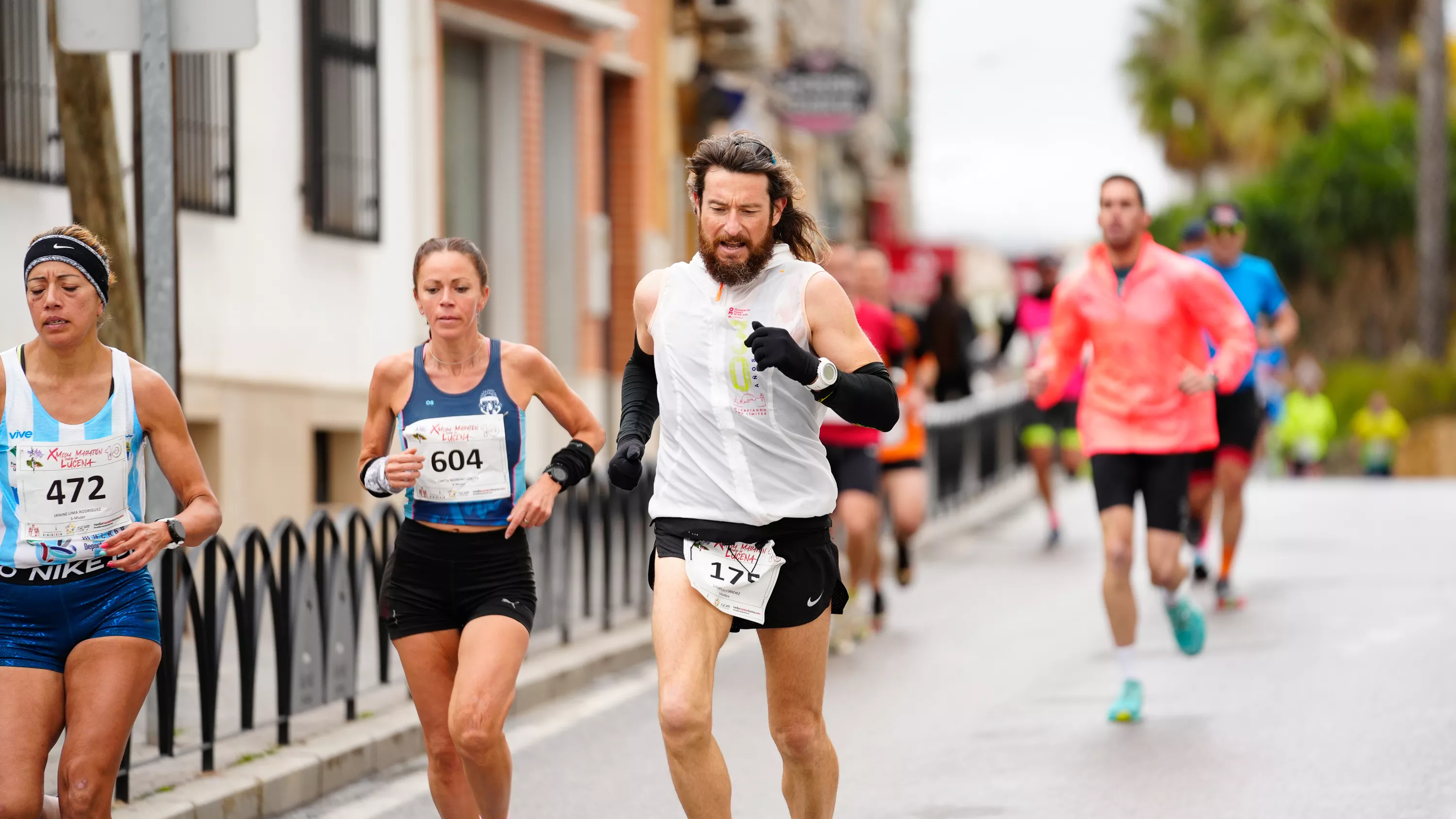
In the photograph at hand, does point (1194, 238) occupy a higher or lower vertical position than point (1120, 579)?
higher

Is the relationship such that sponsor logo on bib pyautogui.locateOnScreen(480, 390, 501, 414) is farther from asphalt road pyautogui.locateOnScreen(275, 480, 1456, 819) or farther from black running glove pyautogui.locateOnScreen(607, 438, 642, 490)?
asphalt road pyautogui.locateOnScreen(275, 480, 1456, 819)

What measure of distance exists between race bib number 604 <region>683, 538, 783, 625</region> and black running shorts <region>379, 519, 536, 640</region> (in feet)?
2.49

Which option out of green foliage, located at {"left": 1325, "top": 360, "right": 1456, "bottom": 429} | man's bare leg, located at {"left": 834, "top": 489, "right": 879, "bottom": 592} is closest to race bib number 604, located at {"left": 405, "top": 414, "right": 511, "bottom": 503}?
man's bare leg, located at {"left": 834, "top": 489, "right": 879, "bottom": 592}

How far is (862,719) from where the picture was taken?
9.20 meters

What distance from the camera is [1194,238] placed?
12.5 meters

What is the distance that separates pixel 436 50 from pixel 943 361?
4.74 m

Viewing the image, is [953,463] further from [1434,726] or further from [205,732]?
[205,732]

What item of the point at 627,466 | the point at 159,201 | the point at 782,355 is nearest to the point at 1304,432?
the point at 159,201

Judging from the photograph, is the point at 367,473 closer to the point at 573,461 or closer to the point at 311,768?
the point at 573,461

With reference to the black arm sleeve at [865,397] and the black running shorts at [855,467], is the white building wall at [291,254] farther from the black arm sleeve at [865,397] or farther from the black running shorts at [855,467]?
the black arm sleeve at [865,397]

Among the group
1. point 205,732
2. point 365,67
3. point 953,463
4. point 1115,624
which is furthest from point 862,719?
point 953,463

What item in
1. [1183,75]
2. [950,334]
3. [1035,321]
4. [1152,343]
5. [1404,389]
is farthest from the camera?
[1183,75]

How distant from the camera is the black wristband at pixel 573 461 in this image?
19.6 feet

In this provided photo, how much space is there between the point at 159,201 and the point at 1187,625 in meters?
→ 4.54
